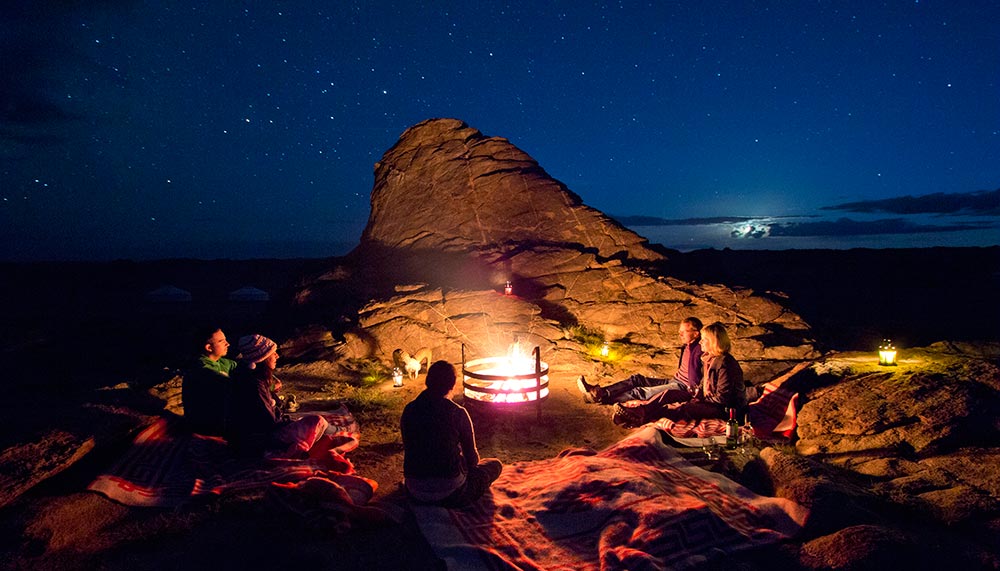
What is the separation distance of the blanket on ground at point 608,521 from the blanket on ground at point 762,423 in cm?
130

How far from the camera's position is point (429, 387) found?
4.95m

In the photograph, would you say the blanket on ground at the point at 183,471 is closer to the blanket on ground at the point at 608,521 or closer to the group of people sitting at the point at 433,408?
the group of people sitting at the point at 433,408

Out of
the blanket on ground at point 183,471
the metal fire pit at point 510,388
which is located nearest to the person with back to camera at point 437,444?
the blanket on ground at point 183,471

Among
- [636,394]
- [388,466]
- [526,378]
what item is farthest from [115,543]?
[636,394]

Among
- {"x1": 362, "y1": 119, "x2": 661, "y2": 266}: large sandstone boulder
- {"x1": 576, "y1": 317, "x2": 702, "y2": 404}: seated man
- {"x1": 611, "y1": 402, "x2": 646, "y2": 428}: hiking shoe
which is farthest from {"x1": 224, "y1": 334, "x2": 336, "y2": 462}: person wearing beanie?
{"x1": 362, "y1": 119, "x2": 661, "y2": 266}: large sandstone boulder

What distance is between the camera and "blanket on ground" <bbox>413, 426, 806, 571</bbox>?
418cm

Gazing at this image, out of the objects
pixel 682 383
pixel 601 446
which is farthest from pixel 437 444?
pixel 682 383

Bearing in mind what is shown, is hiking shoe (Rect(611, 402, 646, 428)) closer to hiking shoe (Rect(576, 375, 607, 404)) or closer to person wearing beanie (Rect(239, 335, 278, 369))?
hiking shoe (Rect(576, 375, 607, 404))

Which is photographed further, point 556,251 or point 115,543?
point 556,251

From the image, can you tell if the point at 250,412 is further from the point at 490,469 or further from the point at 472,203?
the point at 472,203

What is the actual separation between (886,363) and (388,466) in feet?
25.6

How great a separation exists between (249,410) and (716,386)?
19.0ft

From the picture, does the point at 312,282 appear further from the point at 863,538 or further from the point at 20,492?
the point at 863,538

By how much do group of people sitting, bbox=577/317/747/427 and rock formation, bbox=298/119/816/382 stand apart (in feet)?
7.29
